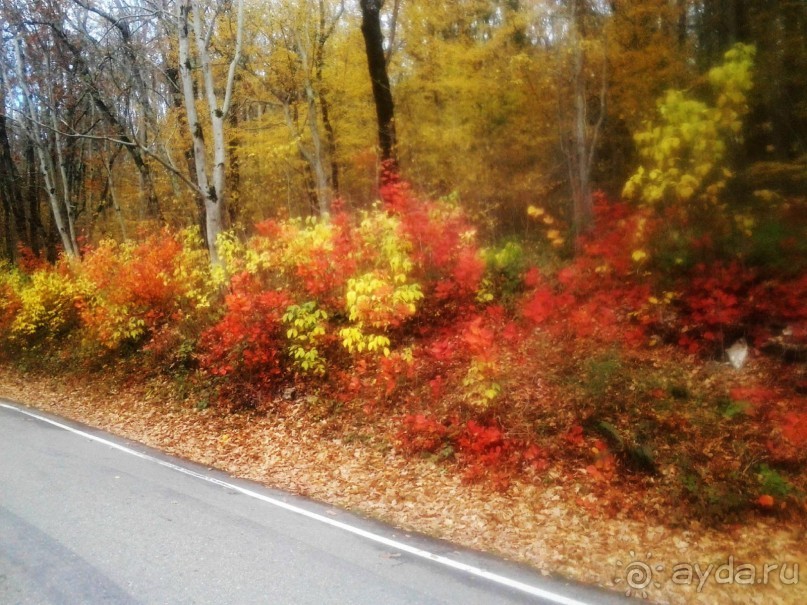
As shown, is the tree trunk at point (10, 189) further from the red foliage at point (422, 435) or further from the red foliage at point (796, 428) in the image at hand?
the red foliage at point (796, 428)

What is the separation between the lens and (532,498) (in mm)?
7742

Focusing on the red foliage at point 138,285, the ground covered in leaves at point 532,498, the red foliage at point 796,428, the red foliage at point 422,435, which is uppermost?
the red foliage at point 138,285

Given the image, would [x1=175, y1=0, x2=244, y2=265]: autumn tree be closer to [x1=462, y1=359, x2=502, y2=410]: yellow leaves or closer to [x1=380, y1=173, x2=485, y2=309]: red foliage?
[x1=380, y1=173, x2=485, y2=309]: red foliage

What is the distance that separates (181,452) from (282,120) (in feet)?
49.0

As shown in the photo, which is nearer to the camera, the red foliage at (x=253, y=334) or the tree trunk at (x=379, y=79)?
the red foliage at (x=253, y=334)

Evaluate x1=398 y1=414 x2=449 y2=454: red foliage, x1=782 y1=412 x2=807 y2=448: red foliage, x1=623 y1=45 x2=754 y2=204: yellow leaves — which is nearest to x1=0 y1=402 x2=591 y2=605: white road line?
x1=398 y1=414 x2=449 y2=454: red foliage

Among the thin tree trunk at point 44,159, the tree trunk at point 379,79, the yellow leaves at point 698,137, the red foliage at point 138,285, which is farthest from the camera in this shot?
the thin tree trunk at point 44,159

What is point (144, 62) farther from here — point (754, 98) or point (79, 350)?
point (754, 98)

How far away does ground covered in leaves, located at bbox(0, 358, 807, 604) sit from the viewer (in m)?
5.90

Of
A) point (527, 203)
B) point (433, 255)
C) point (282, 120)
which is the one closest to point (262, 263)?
point (433, 255)

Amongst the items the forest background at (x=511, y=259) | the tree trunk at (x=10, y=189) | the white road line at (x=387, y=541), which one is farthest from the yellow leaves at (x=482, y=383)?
the tree trunk at (x=10, y=189)

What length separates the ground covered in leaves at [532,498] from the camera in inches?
232

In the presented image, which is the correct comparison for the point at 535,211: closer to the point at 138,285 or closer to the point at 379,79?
the point at 379,79

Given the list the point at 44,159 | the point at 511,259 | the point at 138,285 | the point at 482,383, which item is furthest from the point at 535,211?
the point at 44,159
